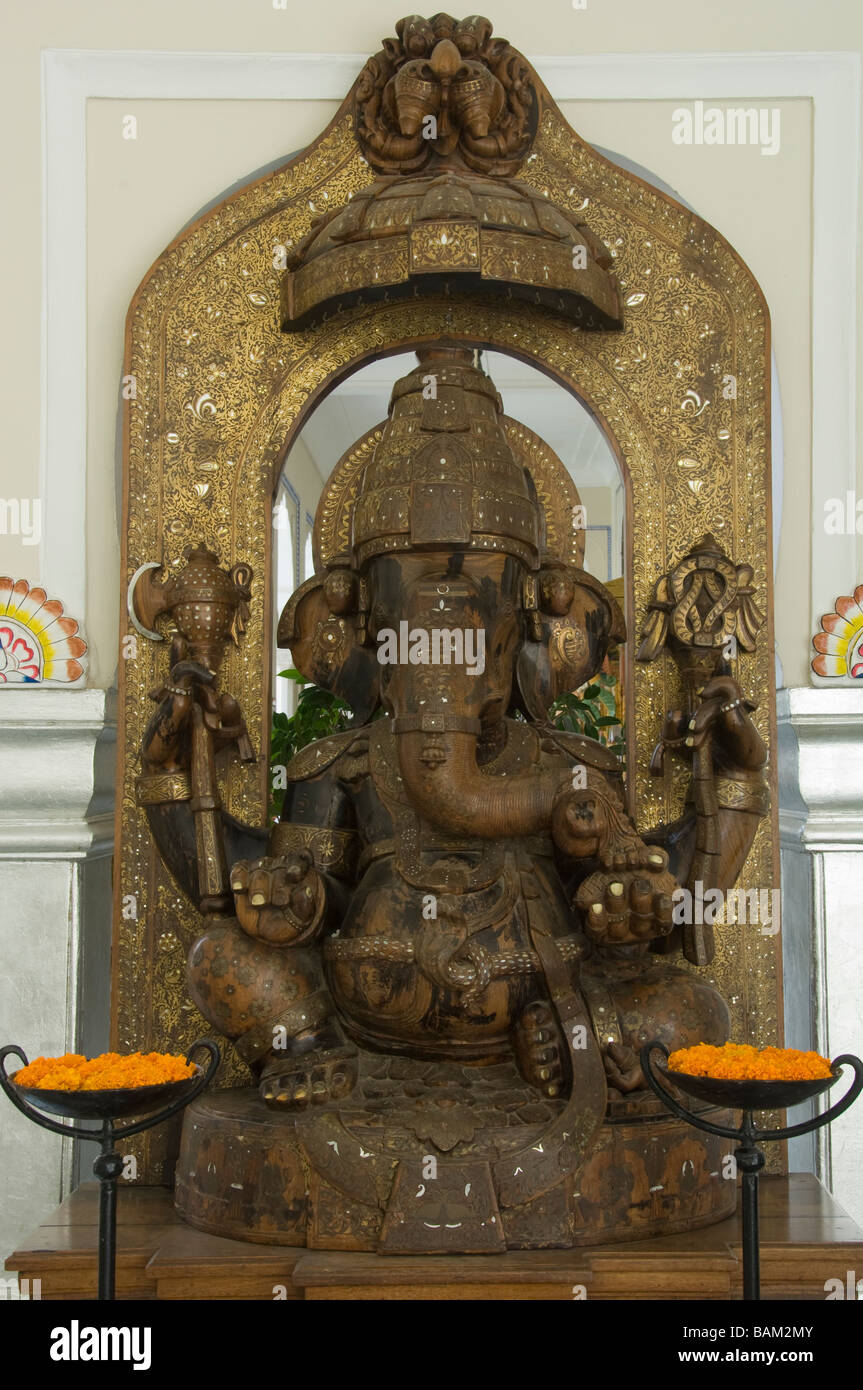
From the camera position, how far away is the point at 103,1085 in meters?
2.52

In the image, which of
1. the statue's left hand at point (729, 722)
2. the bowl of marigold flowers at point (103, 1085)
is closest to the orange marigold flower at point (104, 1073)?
the bowl of marigold flowers at point (103, 1085)

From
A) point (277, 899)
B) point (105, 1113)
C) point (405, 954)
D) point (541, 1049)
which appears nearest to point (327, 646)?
point (277, 899)

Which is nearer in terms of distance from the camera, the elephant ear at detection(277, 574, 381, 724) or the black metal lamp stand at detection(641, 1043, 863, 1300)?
the black metal lamp stand at detection(641, 1043, 863, 1300)

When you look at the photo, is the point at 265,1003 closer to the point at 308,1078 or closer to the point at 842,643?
the point at 308,1078

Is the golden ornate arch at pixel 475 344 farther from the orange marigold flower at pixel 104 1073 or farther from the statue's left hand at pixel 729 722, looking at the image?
the orange marigold flower at pixel 104 1073

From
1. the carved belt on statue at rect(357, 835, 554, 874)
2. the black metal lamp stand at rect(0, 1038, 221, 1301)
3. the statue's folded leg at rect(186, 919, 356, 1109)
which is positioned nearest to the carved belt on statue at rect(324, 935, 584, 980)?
the statue's folded leg at rect(186, 919, 356, 1109)

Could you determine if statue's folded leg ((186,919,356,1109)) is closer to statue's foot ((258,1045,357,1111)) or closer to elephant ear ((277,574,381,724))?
statue's foot ((258,1045,357,1111))

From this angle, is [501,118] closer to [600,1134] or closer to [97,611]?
[97,611]

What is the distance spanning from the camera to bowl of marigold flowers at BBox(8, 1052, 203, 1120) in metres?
2.49

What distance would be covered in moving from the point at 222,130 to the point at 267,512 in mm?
1027

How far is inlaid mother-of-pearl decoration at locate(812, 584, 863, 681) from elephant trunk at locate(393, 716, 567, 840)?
3.08 feet

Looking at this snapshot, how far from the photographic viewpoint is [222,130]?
Result: 12.8 feet

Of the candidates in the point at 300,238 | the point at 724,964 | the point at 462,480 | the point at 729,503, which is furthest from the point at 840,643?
the point at 300,238

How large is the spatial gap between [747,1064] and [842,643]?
5.09 feet
